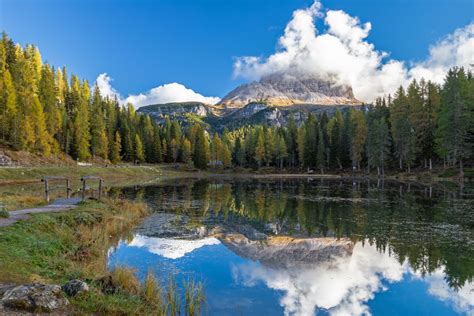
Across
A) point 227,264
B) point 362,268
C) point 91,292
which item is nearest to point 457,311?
point 362,268

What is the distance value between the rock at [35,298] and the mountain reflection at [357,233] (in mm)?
7153

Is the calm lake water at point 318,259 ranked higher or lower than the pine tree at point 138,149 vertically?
lower

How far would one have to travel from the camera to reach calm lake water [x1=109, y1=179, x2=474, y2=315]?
12.6 metres

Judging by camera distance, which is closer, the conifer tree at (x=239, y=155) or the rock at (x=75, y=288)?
the rock at (x=75, y=288)

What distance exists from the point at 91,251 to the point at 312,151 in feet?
342

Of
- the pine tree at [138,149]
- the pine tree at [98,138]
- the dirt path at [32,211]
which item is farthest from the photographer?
the pine tree at [138,149]

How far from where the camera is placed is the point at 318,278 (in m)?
15.3

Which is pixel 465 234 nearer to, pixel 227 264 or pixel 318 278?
pixel 318 278

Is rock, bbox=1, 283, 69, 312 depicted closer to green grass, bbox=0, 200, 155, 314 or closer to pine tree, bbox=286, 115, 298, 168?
green grass, bbox=0, 200, 155, 314

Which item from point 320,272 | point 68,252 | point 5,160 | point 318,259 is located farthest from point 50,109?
point 320,272

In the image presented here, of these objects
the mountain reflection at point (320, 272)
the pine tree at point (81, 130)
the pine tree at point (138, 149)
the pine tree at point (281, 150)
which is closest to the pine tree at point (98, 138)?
the pine tree at point (81, 130)

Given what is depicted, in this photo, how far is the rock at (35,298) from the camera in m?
8.55

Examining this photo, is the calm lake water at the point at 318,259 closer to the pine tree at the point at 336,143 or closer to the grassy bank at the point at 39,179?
the grassy bank at the point at 39,179

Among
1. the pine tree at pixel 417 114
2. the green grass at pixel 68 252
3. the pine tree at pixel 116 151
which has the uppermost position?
the pine tree at pixel 417 114
